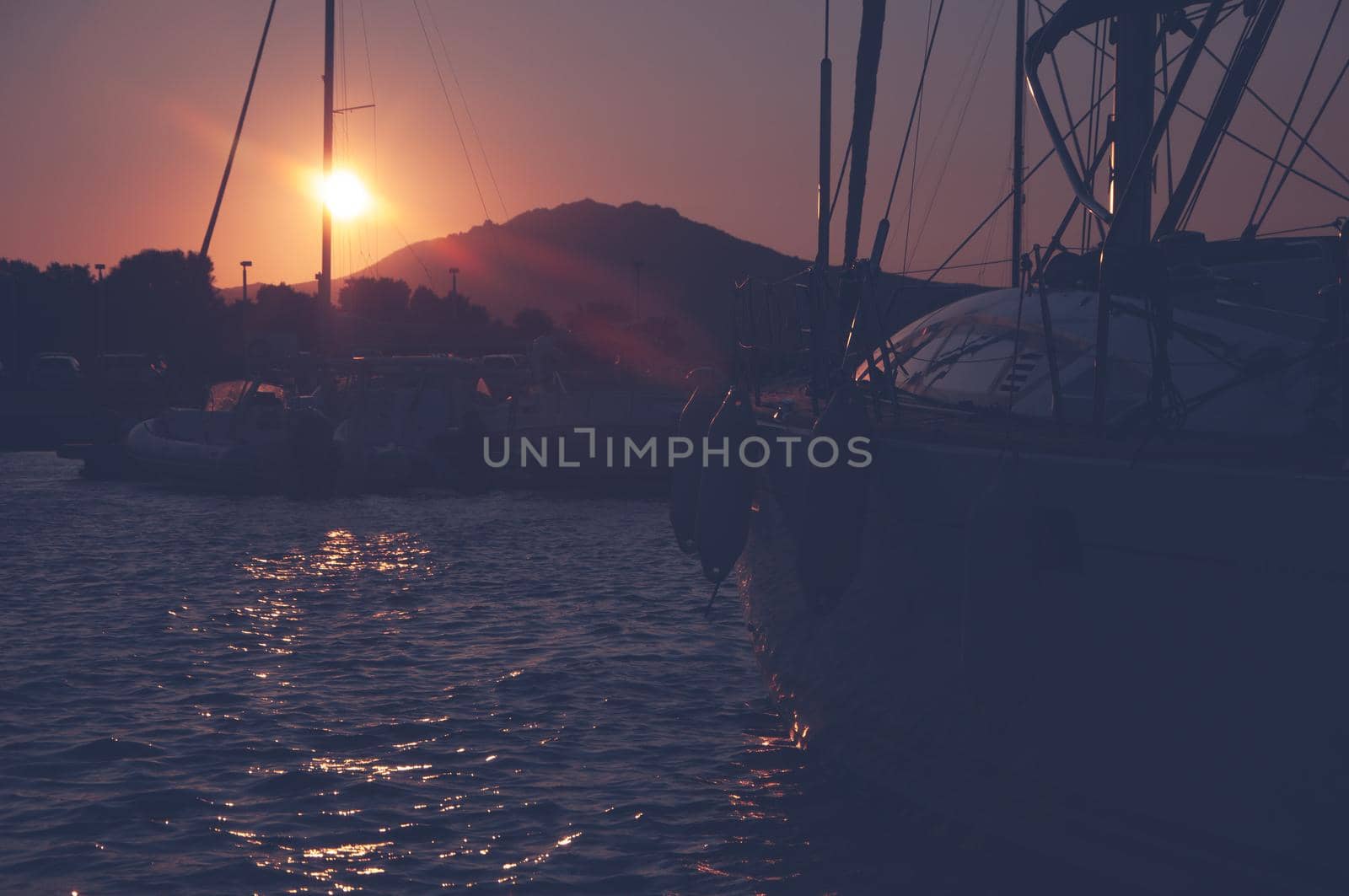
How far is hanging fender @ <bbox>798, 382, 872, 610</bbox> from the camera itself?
319 inches

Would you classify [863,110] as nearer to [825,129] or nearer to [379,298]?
[825,129]

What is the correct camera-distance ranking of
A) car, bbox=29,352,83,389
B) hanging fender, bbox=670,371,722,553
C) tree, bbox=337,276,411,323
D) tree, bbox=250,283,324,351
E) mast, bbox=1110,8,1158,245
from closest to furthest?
mast, bbox=1110,8,1158,245 → hanging fender, bbox=670,371,722,553 → car, bbox=29,352,83,389 → tree, bbox=250,283,324,351 → tree, bbox=337,276,411,323

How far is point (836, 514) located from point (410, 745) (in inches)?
147

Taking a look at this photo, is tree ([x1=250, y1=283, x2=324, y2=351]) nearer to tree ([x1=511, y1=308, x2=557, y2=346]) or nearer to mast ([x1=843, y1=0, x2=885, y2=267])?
tree ([x1=511, y1=308, x2=557, y2=346])

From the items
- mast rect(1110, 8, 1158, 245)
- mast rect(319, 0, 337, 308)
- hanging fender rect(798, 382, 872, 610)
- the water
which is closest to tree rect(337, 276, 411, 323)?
mast rect(319, 0, 337, 308)

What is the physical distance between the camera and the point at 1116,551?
619 cm

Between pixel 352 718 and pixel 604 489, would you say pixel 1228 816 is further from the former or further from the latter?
pixel 604 489

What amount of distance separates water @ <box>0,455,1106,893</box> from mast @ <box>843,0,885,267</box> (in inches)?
164

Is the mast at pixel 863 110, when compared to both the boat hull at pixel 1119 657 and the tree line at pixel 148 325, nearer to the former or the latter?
the boat hull at pixel 1119 657

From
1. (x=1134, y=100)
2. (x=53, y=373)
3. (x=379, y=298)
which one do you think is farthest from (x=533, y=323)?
(x=1134, y=100)

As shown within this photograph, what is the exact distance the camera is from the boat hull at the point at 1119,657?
5480 mm

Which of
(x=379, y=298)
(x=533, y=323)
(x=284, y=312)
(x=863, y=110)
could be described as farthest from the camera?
(x=379, y=298)

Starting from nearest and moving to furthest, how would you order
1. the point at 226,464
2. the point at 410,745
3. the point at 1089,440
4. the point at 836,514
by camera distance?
the point at 1089,440 < the point at 836,514 < the point at 410,745 < the point at 226,464

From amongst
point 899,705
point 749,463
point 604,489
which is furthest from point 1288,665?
point 604,489
